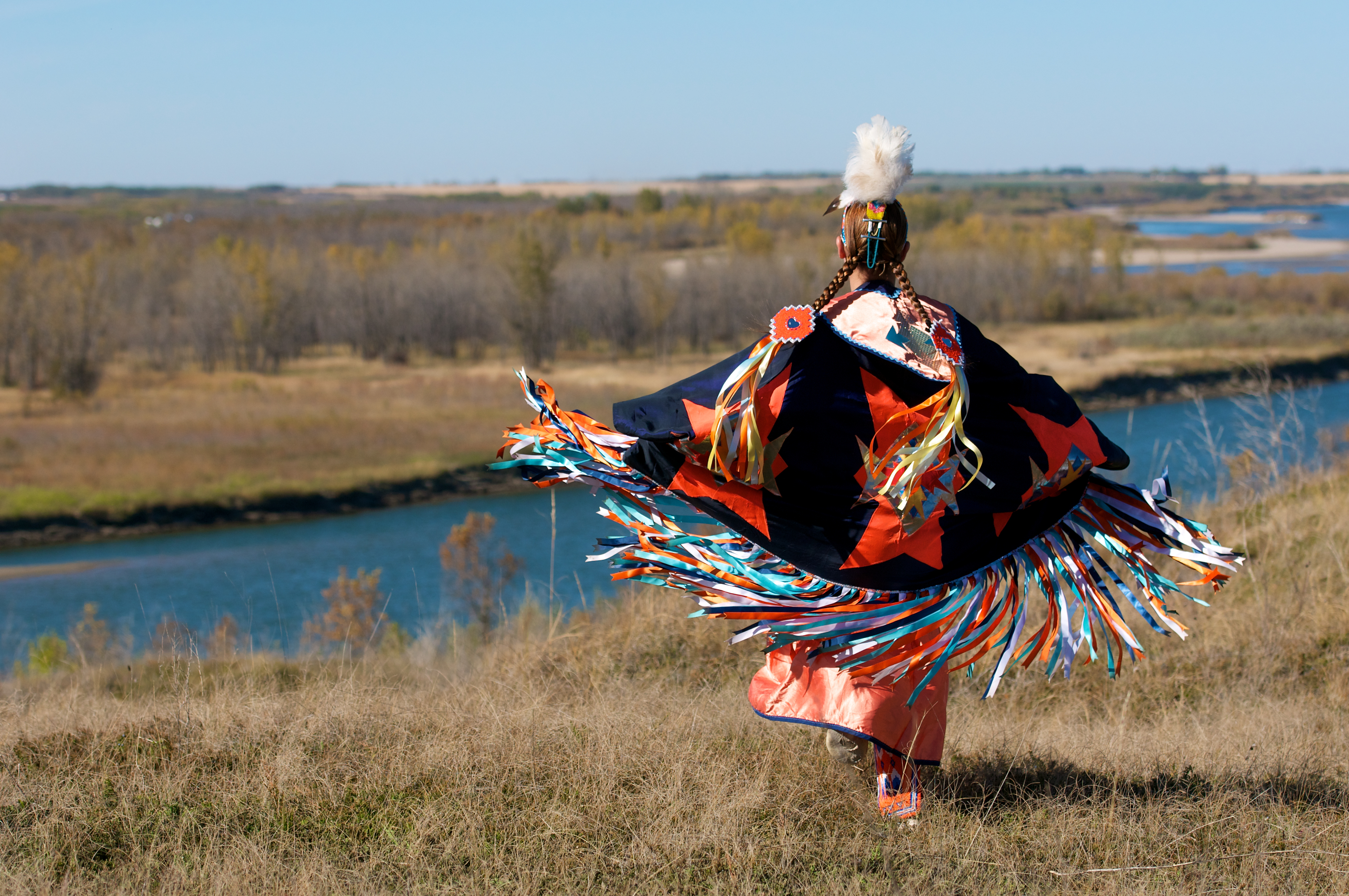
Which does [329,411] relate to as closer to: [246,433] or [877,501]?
[246,433]

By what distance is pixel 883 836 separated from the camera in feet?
9.29

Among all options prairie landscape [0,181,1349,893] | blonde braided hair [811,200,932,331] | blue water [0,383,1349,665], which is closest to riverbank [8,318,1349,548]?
blue water [0,383,1349,665]

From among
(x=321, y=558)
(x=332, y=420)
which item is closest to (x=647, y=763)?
(x=321, y=558)

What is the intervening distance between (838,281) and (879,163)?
33cm

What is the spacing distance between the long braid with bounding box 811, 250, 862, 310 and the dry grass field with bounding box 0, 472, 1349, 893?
131 centimetres

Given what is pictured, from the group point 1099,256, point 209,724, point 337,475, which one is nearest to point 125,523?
point 337,475

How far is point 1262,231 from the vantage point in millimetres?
151250

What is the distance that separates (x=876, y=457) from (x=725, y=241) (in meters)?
80.4

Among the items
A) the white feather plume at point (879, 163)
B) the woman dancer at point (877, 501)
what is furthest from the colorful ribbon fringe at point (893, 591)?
the white feather plume at point (879, 163)

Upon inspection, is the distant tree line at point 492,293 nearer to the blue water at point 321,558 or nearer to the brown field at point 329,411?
the brown field at point 329,411

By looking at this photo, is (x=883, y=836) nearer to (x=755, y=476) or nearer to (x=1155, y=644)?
(x=755, y=476)

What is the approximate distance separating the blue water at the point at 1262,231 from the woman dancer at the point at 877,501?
7500 cm

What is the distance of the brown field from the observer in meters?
28.6

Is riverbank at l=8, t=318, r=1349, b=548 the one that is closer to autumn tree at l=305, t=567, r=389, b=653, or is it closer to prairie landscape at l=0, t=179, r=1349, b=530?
prairie landscape at l=0, t=179, r=1349, b=530
